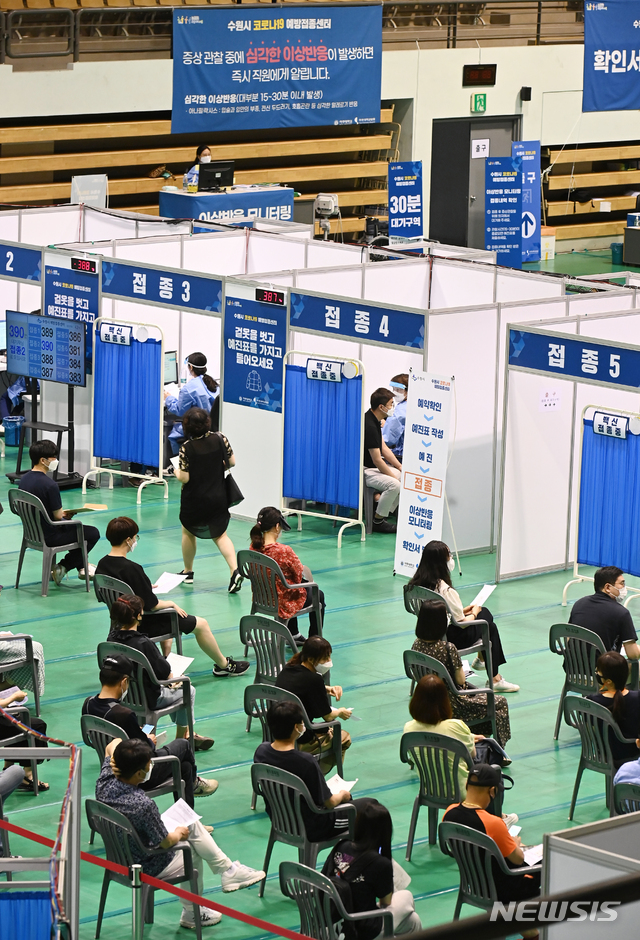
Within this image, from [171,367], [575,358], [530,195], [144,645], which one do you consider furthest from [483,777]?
[530,195]

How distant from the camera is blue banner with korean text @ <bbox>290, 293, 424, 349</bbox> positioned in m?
10.6

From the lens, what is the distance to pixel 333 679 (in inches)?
339

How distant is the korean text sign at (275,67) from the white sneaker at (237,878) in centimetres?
1469

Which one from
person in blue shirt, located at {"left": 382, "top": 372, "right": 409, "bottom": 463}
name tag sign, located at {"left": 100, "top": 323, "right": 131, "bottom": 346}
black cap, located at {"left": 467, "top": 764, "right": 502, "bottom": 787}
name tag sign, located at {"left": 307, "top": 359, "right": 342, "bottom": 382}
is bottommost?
black cap, located at {"left": 467, "top": 764, "right": 502, "bottom": 787}

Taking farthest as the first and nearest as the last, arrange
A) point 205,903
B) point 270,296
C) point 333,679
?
point 270,296
point 333,679
point 205,903

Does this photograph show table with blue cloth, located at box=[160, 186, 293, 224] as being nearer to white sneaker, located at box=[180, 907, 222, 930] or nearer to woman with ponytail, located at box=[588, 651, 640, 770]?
woman with ponytail, located at box=[588, 651, 640, 770]

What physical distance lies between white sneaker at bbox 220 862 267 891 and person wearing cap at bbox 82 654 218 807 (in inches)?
16.9

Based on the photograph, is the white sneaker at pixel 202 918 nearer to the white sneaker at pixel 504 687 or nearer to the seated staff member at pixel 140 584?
the seated staff member at pixel 140 584

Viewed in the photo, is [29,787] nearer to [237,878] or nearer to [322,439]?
[237,878]

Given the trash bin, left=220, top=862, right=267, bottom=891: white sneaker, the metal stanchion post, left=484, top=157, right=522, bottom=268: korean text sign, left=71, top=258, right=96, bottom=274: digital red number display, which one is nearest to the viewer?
the metal stanchion post

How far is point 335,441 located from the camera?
11219mm

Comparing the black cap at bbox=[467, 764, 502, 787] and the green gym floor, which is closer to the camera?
the black cap at bbox=[467, 764, 502, 787]

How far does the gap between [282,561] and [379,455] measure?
9.94ft

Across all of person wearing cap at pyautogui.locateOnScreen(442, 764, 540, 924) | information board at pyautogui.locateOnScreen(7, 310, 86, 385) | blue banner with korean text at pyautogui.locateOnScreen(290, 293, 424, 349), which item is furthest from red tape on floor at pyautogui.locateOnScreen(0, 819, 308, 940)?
information board at pyautogui.locateOnScreen(7, 310, 86, 385)
